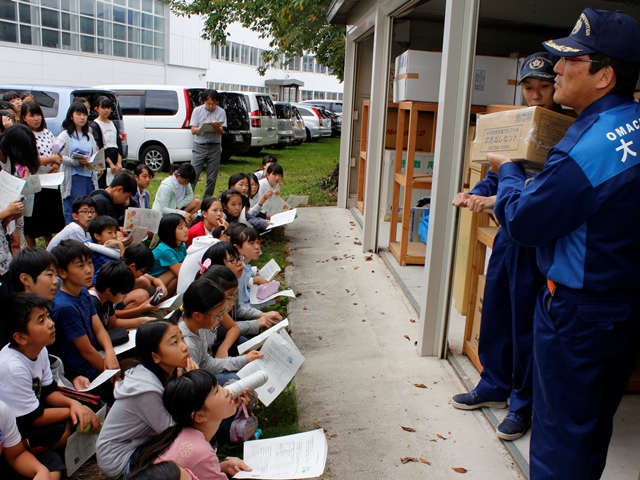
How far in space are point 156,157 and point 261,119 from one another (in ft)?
14.7

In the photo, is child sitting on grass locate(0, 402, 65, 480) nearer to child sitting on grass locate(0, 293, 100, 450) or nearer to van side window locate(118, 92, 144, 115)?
child sitting on grass locate(0, 293, 100, 450)

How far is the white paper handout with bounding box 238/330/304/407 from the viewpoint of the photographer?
3283mm

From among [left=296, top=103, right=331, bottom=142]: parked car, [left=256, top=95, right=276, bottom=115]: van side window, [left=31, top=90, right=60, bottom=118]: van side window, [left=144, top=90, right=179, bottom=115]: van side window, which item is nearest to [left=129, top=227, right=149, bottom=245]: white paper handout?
[left=31, top=90, right=60, bottom=118]: van side window

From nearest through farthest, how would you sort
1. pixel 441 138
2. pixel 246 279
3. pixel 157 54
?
pixel 441 138
pixel 246 279
pixel 157 54

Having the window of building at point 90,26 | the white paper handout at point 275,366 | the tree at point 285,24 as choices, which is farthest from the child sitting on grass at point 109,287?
the window of building at point 90,26

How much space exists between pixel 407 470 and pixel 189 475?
1209 mm

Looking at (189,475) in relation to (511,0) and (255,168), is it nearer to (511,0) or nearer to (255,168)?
(511,0)

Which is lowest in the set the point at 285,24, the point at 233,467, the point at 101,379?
the point at 233,467

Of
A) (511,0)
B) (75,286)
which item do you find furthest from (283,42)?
(75,286)

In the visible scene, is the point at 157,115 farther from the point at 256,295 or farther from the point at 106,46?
the point at 106,46

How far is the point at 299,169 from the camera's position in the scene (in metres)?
14.9

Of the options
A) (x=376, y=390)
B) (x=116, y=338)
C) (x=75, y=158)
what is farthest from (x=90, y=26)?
(x=376, y=390)

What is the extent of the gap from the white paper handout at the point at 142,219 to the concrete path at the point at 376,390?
4.54 ft

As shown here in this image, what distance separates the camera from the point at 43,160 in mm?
5770
